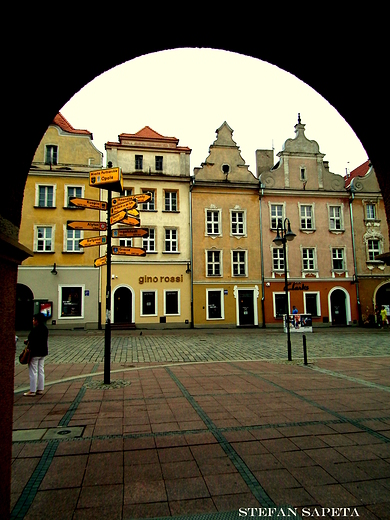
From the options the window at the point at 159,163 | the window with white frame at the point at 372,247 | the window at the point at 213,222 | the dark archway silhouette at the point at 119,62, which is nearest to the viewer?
the dark archway silhouette at the point at 119,62

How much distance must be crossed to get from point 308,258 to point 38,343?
2727cm

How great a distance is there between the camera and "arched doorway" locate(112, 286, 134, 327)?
1118 inches

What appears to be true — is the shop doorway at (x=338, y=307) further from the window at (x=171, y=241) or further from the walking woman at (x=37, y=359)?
the walking woman at (x=37, y=359)

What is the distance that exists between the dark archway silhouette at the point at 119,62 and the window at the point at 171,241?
26.1 m

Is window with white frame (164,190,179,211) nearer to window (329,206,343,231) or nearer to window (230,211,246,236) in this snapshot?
window (230,211,246,236)

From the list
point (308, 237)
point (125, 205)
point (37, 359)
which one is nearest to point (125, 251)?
point (125, 205)

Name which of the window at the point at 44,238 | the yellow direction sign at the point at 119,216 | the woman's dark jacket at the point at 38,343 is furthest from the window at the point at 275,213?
the woman's dark jacket at the point at 38,343

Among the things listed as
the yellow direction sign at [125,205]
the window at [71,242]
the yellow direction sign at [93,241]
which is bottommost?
the yellow direction sign at [93,241]

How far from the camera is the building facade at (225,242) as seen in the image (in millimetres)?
30000

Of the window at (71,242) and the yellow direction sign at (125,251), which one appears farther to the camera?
the window at (71,242)

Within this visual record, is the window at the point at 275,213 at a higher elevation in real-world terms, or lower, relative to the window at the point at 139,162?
lower

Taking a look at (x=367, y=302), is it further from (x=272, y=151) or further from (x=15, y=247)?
(x=15, y=247)

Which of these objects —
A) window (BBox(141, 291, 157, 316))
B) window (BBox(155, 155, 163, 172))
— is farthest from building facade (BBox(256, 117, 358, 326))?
window (BBox(141, 291, 157, 316))

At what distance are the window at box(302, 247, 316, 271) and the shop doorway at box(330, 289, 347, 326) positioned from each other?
116 inches
